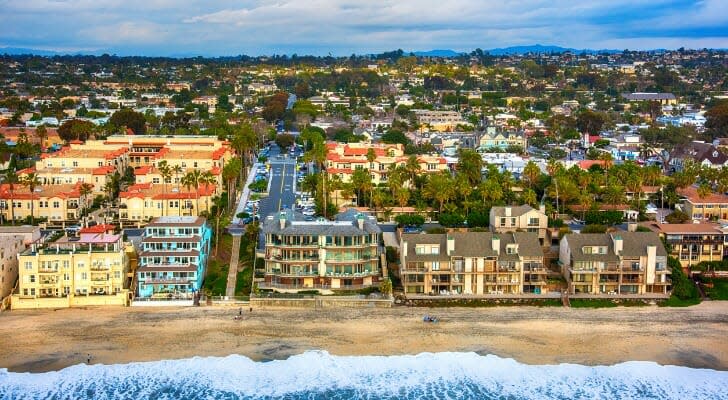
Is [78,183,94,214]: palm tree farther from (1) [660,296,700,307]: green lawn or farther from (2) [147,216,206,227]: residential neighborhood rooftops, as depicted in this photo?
(1) [660,296,700,307]: green lawn

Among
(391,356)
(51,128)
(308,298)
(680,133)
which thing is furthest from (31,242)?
(680,133)

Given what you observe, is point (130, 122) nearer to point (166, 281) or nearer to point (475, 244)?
point (166, 281)

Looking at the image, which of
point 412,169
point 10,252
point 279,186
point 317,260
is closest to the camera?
point 10,252

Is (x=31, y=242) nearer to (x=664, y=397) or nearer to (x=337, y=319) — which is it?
(x=337, y=319)

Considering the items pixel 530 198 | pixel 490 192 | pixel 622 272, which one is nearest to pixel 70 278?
pixel 490 192

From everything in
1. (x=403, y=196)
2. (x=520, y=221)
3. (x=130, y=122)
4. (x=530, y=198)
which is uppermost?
(x=130, y=122)

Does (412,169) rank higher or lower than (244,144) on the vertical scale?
lower
